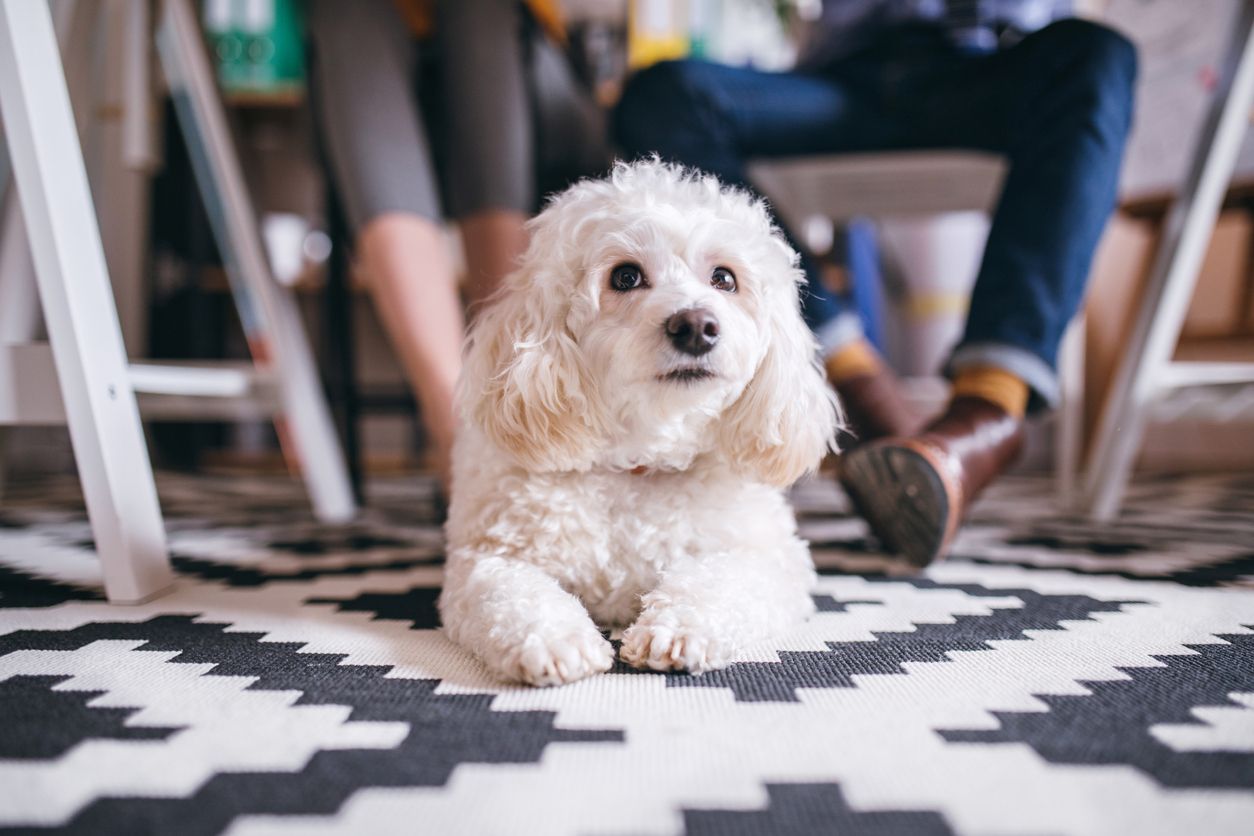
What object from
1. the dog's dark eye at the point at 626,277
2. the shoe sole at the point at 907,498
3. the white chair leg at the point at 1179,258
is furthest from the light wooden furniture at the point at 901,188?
the dog's dark eye at the point at 626,277

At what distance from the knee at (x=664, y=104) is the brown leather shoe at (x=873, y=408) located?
0.59 m

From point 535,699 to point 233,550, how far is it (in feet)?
3.00

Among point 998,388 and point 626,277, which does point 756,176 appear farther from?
point 626,277

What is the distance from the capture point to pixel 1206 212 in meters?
1.34

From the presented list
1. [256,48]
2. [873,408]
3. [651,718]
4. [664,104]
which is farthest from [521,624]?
[256,48]

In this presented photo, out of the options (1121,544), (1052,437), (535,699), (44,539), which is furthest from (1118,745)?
(1052,437)

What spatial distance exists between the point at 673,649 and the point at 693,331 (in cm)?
33

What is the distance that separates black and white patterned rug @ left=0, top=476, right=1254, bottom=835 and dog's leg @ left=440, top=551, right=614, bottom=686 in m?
0.02

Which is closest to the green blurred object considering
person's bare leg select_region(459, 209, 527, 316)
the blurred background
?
the blurred background

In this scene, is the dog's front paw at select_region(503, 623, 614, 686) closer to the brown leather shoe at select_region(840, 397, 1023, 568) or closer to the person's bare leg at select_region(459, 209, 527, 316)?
the brown leather shoe at select_region(840, 397, 1023, 568)

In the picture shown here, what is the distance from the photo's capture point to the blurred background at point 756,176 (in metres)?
1.59

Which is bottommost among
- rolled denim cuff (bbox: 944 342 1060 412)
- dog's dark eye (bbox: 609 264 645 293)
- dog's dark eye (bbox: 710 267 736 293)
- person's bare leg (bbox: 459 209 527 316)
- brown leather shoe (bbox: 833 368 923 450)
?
brown leather shoe (bbox: 833 368 923 450)

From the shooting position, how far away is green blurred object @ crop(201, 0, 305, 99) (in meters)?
3.31

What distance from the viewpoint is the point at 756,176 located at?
5.88 ft
